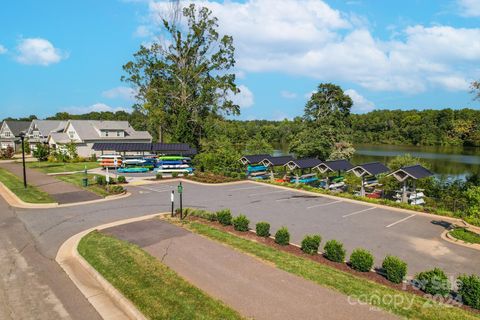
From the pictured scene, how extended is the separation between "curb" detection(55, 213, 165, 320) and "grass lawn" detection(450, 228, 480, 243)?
13981mm

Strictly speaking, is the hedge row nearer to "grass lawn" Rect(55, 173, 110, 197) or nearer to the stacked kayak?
"grass lawn" Rect(55, 173, 110, 197)

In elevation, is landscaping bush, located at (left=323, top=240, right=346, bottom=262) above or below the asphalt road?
above

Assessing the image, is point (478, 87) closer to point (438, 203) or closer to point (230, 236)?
point (438, 203)

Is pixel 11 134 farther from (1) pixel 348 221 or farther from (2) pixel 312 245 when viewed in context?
(2) pixel 312 245

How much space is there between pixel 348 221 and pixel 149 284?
1190 centimetres

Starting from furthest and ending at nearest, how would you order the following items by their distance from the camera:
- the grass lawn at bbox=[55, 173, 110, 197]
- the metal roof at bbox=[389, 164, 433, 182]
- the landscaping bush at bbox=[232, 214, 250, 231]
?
the grass lawn at bbox=[55, 173, 110, 197] → the metal roof at bbox=[389, 164, 433, 182] → the landscaping bush at bbox=[232, 214, 250, 231]

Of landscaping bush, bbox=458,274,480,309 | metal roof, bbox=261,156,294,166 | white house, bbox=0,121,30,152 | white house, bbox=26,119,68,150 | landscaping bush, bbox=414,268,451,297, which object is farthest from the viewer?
white house, bbox=0,121,30,152

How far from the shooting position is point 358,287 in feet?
29.6

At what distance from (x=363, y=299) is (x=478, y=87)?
2291cm

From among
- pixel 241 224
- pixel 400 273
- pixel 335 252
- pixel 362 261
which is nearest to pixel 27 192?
pixel 241 224

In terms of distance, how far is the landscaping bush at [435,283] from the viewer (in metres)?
8.73

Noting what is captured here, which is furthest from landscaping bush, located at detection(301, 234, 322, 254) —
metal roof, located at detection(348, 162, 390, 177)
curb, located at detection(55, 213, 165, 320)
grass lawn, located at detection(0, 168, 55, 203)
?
grass lawn, located at detection(0, 168, 55, 203)

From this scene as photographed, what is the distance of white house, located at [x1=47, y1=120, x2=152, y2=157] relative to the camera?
54.1 metres

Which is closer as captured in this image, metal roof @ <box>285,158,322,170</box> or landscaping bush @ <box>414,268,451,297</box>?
landscaping bush @ <box>414,268,451,297</box>
